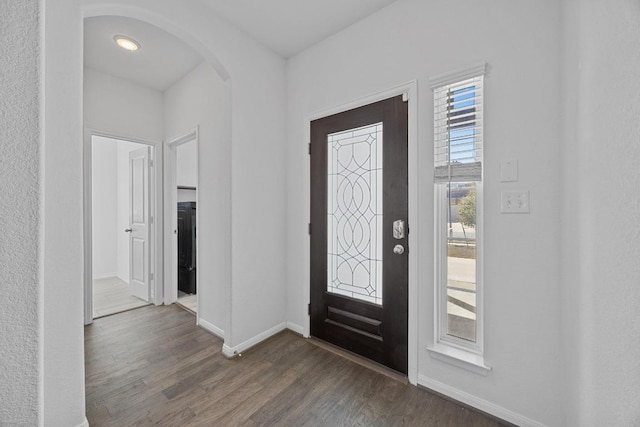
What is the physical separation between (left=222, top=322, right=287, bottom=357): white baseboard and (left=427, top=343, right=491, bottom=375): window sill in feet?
4.79

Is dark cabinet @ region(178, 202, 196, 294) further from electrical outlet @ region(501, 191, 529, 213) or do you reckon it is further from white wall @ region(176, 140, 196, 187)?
electrical outlet @ region(501, 191, 529, 213)

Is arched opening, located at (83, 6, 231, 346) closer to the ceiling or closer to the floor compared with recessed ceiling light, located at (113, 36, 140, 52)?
closer to the floor

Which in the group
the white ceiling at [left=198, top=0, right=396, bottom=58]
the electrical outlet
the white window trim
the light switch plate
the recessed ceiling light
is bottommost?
the white window trim

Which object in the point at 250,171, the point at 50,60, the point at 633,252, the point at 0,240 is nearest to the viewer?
the point at 0,240

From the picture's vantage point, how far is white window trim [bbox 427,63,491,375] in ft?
5.25

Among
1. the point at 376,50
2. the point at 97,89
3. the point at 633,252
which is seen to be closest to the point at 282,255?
the point at 376,50

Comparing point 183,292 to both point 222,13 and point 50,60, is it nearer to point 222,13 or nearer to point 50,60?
point 50,60

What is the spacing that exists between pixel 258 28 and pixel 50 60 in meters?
1.51

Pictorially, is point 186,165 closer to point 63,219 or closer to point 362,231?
point 63,219

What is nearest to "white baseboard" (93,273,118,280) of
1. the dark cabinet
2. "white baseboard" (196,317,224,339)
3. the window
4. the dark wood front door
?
Answer: the dark cabinet

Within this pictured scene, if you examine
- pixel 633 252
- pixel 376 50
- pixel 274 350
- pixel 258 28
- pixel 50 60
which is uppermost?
pixel 258 28

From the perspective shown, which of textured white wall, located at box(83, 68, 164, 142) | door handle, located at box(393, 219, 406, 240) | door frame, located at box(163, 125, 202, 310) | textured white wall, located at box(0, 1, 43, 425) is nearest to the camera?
textured white wall, located at box(0, 1, 43, 425)

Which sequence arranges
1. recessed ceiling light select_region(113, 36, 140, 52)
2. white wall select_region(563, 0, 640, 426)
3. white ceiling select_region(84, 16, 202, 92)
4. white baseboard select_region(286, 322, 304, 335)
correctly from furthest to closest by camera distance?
white baseboard select_region(286, 322, 304, 335) → recessed ceiling light select_region(113, 36, 140, 52) → white ceiling select_region(84, 16, 202, 92) → white wall select_region(563, 0, 640, 426)

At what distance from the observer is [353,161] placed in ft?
7.30
